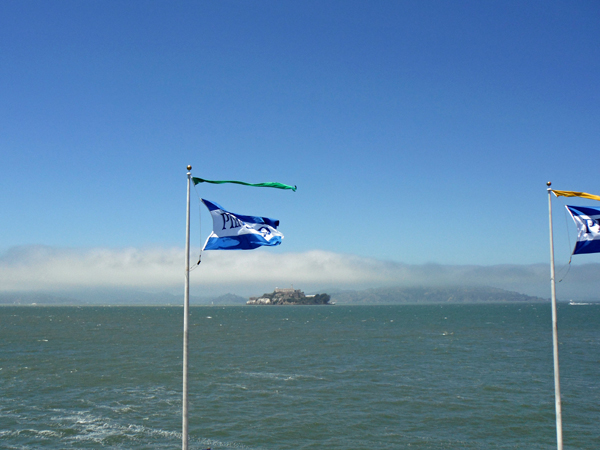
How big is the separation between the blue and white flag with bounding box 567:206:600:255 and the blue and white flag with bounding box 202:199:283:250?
36.7 ft

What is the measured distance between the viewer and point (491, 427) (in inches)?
1265

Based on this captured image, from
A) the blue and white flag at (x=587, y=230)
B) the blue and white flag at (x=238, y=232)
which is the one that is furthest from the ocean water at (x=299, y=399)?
the blue and white flag at (x=587, y=230)

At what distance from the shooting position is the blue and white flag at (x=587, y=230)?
17703mm

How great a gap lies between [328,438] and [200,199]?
1908 centimetres

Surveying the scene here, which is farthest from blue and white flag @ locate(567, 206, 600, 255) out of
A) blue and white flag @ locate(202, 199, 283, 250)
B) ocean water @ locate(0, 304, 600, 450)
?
ocean water @ locate(0, 304, 600, 450)

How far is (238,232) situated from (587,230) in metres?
13.1

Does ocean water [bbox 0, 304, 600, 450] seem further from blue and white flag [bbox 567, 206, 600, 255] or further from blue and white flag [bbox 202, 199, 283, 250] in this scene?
blue and white flag [bbox 567, 206, 600, 255]

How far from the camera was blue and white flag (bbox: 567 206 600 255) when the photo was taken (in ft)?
58.1

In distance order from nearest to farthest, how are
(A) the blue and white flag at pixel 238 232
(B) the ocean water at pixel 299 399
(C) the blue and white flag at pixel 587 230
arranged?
(C) the blue and white flag at pixel 587 230
(A) the blue and white flag at pixel 238 232
(B) the ocean water at pixel 299 399

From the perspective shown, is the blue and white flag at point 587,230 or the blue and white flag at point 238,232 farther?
the blue and white flag at point 238,232

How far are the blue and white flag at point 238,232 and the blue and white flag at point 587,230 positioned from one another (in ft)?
36.7

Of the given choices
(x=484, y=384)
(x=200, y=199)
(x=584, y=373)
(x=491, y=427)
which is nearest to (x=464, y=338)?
(x=584, y=373)

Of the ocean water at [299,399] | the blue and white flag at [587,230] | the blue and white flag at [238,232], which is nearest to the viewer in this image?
the blue and white flag at [587,230]

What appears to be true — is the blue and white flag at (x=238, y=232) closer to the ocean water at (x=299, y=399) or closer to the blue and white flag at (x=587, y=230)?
the blue and white flag at (x=587, y=230)
